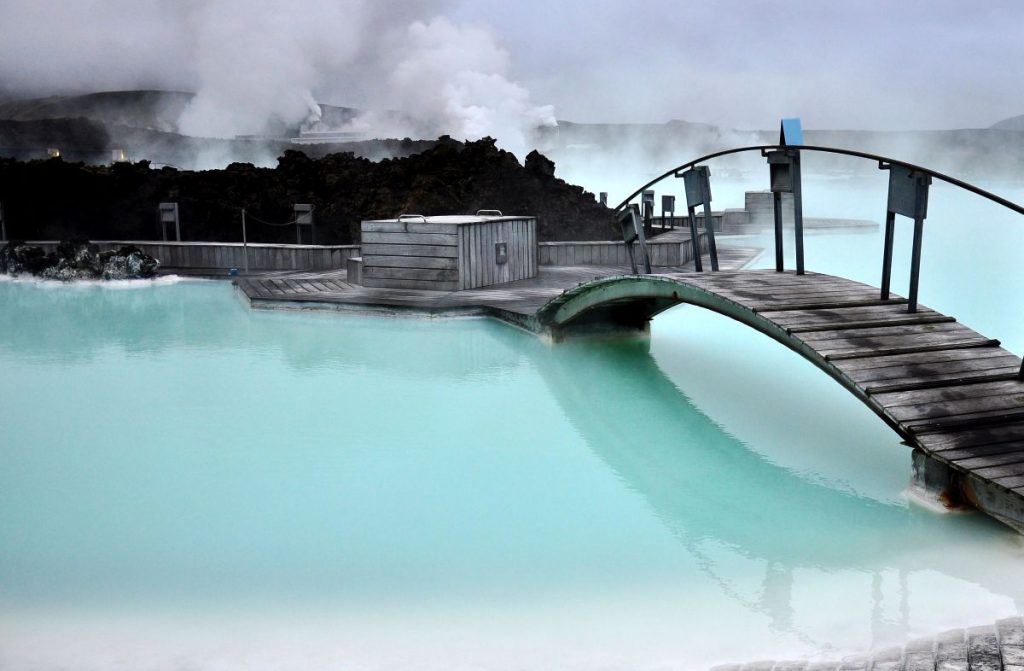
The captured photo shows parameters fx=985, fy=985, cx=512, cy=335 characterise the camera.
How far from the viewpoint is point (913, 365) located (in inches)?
203

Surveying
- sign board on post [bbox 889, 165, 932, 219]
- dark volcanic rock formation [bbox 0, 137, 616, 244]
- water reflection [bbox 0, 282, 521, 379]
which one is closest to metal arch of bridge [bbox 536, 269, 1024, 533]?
sign board on post [bbox 889, 165, 932, 219]

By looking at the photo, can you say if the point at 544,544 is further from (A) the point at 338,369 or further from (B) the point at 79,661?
(A) the point at 338,369

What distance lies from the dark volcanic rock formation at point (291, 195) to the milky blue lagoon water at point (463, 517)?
7.44 metres

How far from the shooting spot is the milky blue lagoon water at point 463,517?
11.7 ft

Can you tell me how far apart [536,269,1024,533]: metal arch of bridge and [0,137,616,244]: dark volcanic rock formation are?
29.6 feet

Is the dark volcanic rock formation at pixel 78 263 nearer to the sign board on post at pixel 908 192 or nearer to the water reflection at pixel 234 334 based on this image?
the water reflection at pixel 234 334

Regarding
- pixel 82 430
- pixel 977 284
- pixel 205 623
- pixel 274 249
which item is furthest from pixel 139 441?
pixel 977 284

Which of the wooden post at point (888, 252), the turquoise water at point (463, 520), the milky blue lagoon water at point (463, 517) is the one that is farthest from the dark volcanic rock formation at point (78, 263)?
the wooden post at point (888, 252)

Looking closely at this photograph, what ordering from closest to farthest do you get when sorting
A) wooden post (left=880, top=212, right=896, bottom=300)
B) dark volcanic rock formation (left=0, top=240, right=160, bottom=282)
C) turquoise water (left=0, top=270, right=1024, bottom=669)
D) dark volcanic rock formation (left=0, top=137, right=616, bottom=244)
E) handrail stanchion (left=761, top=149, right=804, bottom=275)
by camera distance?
turquoise water (left=0, top=270, right=1024, bottom=669) < wooden post (left=880, top=212, right=896, bottom=300) < handrail stanchion (left=761, top=149, right=804, bottom=275) < dark volcanic rock formation (left=0, top=240, right=160, bottom=282) < dark volcanic rock formation (left=0, top=137, right=616, bottom=244)

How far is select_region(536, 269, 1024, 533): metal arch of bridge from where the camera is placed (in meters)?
4.37

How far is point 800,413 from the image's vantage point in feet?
21.7

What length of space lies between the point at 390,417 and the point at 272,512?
1816 mm

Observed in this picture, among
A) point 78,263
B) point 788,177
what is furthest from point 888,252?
point 78,263

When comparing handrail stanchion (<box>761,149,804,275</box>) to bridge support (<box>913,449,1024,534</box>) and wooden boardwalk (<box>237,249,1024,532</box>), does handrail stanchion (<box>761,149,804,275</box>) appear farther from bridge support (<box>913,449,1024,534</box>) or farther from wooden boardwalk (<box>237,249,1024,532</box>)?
bridge support (<box>913,449,1024,534</box>)
